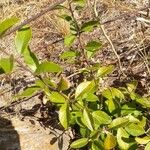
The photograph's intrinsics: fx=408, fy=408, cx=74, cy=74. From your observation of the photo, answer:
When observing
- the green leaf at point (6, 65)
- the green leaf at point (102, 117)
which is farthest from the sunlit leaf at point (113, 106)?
the green leaf at point (6, 65)

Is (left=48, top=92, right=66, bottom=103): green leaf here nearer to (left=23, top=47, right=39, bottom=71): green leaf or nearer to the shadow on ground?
(left=23, top=47, right=39, bottom=71): green leaf

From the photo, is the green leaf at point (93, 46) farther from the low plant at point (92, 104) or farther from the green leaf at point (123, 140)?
the green leaf at point (123, 140)

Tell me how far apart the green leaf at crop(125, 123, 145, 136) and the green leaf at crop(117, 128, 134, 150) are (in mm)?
19

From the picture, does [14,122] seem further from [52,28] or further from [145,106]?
[52,28]

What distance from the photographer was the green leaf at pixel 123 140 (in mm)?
1703

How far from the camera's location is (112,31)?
266 cm

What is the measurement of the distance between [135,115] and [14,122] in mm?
621

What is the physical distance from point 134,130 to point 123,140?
0.08 m

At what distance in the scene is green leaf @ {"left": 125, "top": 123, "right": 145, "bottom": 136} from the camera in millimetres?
1708

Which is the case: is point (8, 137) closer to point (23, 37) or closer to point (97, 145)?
point (97, 145)

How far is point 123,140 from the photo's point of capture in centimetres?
176

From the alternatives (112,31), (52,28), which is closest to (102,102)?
(112,31)

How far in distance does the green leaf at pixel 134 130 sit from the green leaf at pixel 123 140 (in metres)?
0.02

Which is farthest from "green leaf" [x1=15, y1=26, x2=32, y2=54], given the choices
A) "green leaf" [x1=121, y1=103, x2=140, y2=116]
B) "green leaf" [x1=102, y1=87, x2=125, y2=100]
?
"green leaf" [x1=121, y1=103, x2=140, y2=116]
